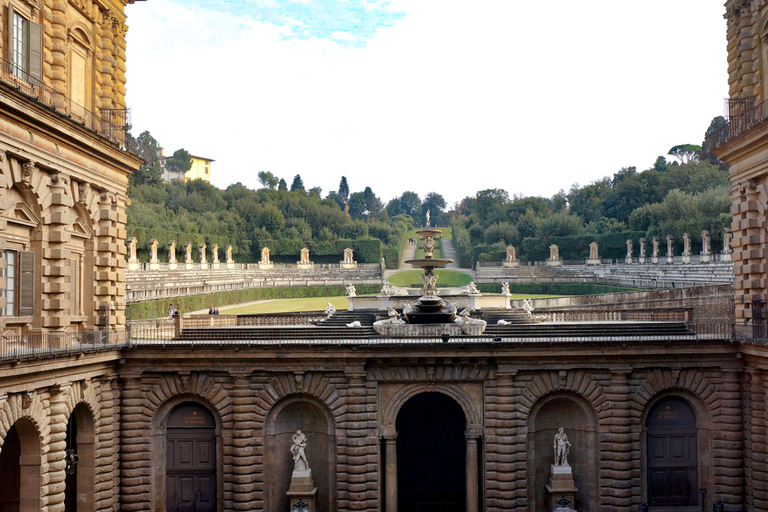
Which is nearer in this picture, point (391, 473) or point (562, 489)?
point (562, 489)

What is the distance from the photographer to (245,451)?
2014cm

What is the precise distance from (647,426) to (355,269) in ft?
196

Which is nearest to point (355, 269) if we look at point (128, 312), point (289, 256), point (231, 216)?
point (289, 256)

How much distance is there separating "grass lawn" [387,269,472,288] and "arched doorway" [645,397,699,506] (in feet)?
158

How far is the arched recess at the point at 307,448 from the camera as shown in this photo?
68.0ft

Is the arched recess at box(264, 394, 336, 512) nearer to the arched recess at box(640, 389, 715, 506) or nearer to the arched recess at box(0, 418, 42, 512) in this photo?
the arched recess at box(0, 418, 42, 512)

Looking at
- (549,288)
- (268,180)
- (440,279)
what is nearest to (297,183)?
(268,180)

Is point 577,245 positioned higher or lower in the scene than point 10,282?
higher

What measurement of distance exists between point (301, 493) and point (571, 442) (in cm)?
850

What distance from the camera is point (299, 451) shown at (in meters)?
20.4

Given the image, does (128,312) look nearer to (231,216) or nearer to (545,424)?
(545,424)

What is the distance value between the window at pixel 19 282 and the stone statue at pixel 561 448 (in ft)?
50.4

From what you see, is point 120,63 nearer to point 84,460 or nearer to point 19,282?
point 19,282

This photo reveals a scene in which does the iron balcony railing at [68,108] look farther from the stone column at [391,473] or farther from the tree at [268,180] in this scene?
the tree at [268,180]
